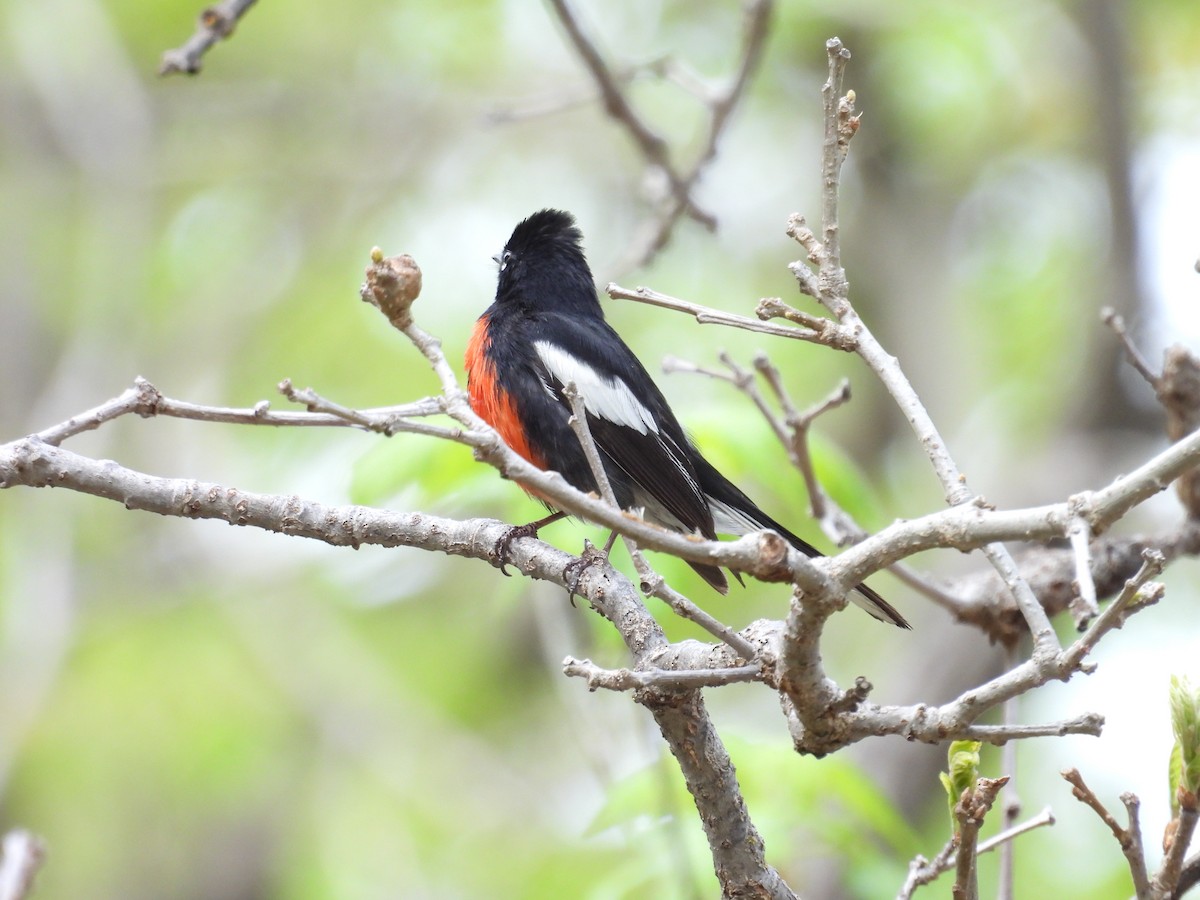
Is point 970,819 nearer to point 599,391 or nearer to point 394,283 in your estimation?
point 394,283

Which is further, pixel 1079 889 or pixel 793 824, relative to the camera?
pixel 1079 889

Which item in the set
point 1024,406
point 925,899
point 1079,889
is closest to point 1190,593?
point 1024,406

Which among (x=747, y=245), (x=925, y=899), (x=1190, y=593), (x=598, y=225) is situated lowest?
(x=925, y=899)

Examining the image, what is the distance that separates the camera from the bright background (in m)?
6.63

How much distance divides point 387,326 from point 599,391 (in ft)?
12.7

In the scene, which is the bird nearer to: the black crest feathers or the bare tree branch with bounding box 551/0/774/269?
the black crest feathers

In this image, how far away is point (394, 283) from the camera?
154cm

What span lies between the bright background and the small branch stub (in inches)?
169

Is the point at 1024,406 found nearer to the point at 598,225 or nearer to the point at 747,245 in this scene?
the point at 747,245

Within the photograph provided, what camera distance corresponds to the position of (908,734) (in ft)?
5.02

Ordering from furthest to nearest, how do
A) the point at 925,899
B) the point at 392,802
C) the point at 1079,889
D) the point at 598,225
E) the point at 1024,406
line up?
1. the point at 598,225
2. the point at 392,802
3. the point at 1024,406
4. the point at 1079,889
5. the point at 925,899

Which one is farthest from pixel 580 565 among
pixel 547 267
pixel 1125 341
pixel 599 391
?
pixel 547 267

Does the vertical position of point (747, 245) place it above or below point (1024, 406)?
above

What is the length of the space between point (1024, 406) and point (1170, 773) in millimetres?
5634
